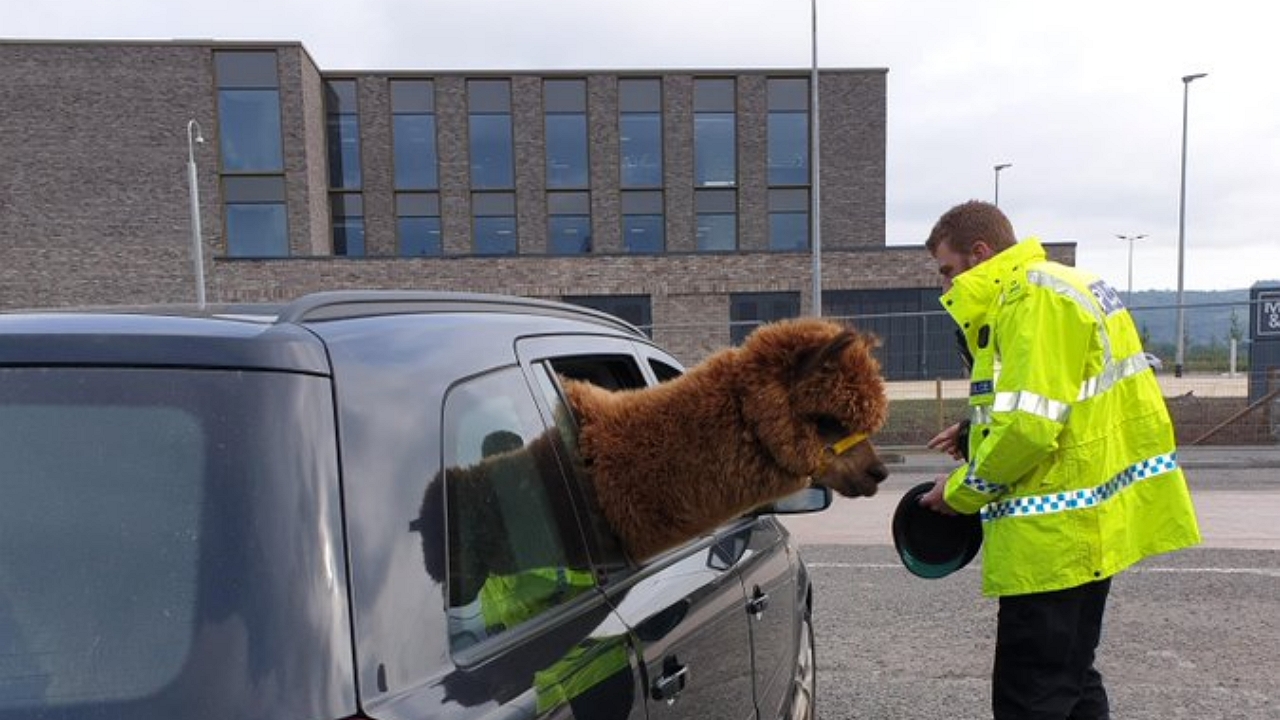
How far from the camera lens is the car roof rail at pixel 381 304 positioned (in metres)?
1.44

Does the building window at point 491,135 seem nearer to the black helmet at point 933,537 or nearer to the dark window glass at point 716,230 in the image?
the dark window glass at point 716,230

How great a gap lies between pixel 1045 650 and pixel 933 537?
0.59m

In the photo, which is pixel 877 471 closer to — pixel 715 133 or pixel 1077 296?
pixel 1077 296

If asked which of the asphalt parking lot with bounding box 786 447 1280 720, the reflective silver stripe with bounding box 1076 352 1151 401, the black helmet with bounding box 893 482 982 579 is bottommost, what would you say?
the asphalt parking lot with bounding box 786 447 1280 720

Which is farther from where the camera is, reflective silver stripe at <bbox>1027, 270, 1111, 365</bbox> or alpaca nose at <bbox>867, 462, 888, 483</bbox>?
reflective silver stripe at <bbox>1027, 270, 1111, 365</bbox>

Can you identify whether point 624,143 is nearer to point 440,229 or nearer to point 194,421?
point 440,229

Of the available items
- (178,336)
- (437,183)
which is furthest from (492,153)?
(178,336)

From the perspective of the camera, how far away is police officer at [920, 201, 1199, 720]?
2621 mm

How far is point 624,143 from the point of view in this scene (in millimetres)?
33719

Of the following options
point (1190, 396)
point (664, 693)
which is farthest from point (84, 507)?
point (1190, 396)

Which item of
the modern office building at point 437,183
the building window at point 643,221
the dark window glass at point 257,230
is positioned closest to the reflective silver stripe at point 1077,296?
the modern office building at point 437,183

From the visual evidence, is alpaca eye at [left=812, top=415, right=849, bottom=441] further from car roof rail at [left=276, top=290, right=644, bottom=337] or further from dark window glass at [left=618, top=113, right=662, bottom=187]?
dark window glass at [left=618, top=113, right=662, bottom=187]

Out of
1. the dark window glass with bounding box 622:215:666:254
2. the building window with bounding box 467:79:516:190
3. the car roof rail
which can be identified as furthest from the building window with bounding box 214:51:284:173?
the car roof rail

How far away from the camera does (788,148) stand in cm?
3431
